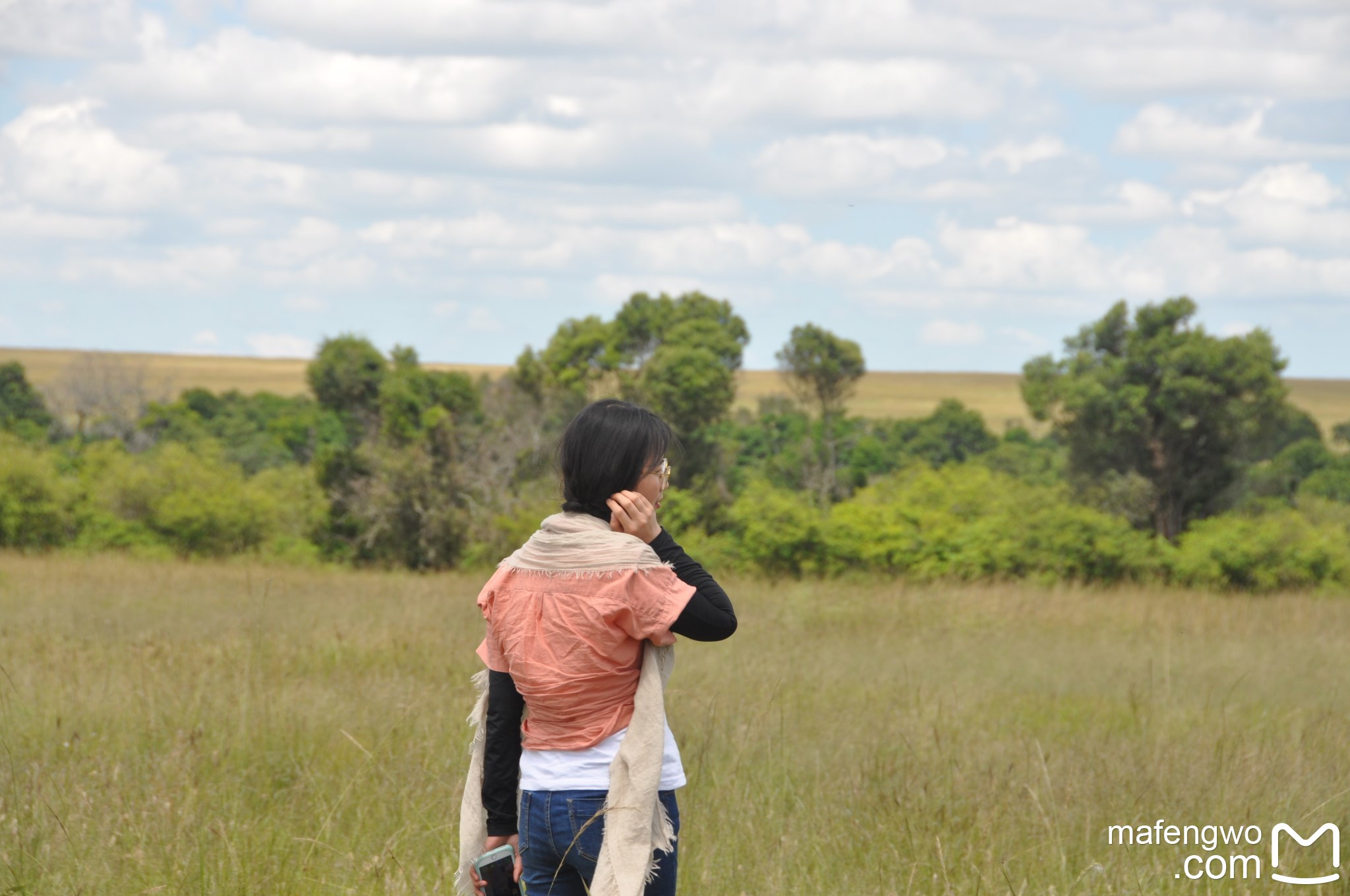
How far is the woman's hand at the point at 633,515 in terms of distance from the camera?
8.16 feet

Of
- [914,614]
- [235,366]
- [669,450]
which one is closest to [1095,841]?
[669,450]

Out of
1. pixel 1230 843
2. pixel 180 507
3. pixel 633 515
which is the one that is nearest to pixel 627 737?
pixel 633 515

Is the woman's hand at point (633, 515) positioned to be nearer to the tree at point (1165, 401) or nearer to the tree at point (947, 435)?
the tree at point (1165, 401)

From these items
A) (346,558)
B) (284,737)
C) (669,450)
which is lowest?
(346,558)

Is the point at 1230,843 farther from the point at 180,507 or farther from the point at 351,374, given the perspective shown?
the point at 351,374

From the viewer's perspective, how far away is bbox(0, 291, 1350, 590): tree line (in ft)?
59.3

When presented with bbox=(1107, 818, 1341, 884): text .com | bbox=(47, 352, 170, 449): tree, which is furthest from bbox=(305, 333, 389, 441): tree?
bbox=(1107, 818, 1341, 884): text .com

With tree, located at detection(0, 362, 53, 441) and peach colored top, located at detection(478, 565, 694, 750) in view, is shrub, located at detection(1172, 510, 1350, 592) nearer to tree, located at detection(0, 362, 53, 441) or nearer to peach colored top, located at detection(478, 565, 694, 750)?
peach colored top, located at detection(478, 565, 694, 750)

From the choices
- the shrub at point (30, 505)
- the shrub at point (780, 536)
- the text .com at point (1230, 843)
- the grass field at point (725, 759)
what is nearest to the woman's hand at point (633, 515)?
the grass field at point (725, 759)

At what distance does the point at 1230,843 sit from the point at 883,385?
120 meters

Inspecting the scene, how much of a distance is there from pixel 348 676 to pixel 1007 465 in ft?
85.6

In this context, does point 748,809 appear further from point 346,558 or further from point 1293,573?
point 346,558

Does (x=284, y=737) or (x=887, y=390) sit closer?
(x=284, y=737)

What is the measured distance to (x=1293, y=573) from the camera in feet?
57.1
